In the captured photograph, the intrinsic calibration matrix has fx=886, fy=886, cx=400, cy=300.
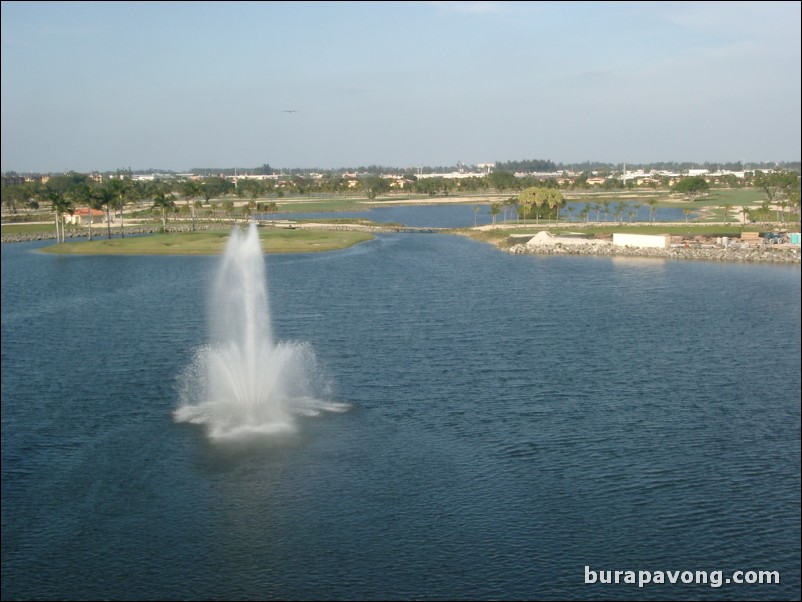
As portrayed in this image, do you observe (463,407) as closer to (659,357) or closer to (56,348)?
(659,357)

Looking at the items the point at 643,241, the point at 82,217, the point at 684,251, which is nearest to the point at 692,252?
the point at 684,251

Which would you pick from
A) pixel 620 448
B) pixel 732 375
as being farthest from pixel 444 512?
pixel 732 375

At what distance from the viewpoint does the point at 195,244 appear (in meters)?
93.4

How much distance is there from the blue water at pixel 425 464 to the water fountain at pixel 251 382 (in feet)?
3.01

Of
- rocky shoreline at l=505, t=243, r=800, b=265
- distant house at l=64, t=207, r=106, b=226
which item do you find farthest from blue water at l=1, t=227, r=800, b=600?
distant house at l=64, t=207, r=106, b=226

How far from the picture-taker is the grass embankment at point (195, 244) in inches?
3575

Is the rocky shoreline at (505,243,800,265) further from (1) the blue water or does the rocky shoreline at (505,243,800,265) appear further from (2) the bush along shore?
(1) the blue water

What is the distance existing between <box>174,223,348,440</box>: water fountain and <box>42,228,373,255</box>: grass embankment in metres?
49.5

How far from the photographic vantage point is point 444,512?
953 inches

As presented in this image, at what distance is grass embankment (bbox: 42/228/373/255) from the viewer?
90.8 metres

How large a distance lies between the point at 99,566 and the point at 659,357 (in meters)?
27.0

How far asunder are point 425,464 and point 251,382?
32.6 ft

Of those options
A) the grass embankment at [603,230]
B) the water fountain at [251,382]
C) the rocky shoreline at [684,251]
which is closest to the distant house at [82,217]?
the rocky shoreline at [684,251]

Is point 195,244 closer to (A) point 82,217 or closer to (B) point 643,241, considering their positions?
(A) point 82,217
